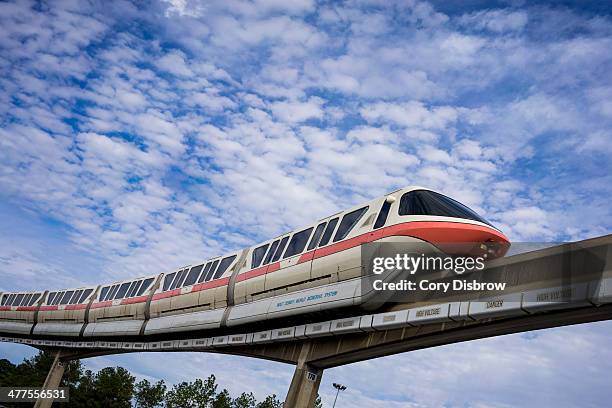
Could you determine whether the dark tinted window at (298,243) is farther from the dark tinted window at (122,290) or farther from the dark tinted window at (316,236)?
the dark tinted window at (122,290)

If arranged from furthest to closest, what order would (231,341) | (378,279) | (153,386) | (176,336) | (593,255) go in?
(153,386) < (176,336) < (231,341) < (378,279) < (593,255)

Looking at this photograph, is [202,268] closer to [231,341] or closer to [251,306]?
[231,341]

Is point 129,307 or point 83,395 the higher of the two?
point 129,307

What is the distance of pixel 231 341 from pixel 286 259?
6.28 m

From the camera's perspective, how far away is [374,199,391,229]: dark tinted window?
14260mm

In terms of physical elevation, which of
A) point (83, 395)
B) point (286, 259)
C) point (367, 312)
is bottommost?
point (83, 395)

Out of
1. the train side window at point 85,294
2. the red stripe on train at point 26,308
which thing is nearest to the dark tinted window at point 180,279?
the train side window at point 85,294

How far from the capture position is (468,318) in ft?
38.3

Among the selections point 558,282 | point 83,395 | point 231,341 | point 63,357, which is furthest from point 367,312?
point 83,395

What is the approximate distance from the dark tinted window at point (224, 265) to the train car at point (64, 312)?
18110 mm

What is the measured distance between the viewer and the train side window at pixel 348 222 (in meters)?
15.5

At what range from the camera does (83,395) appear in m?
66.1

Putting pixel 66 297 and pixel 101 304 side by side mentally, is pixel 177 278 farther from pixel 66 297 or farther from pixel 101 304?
pixel 66 297

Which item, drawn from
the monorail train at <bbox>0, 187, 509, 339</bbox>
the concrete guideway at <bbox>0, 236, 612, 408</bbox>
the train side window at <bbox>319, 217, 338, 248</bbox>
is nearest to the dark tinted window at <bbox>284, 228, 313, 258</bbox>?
the monorail train at <bbox>0, 187, 509, 339</bbox>
